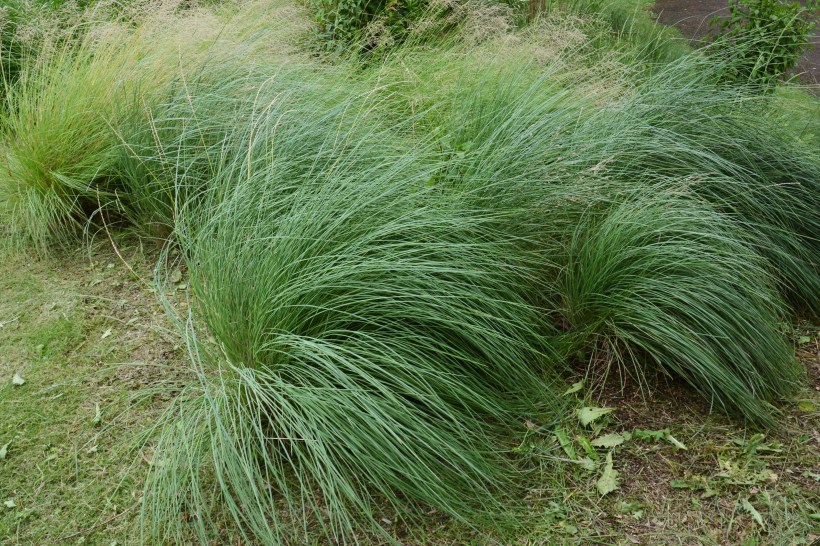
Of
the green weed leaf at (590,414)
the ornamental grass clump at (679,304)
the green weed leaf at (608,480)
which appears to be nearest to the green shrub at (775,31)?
the ornamental grass clump at (679,304)

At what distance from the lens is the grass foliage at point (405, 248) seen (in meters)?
2.54

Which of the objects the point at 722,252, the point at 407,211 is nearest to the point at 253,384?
the point at 407,211

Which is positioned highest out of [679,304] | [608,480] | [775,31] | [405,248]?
[775,31]

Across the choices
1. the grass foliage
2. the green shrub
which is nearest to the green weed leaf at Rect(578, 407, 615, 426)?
the grass foliage

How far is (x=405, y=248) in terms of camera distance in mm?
2975

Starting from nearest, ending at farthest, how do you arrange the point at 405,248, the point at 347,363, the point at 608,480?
the point at 347,363 → the point at 608,480 → the point at 405,248

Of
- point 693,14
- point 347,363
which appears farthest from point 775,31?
point 693,14

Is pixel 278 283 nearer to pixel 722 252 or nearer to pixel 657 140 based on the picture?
pixel 722 252

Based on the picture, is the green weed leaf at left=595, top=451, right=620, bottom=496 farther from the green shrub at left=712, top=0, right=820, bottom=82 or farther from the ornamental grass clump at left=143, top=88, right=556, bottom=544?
the green shrub at left=712, top=0, right=820, bottom=82

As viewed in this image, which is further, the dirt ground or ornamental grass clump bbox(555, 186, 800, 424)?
Result: the dirt ground

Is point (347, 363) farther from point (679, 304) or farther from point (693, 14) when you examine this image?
point (693, 14)

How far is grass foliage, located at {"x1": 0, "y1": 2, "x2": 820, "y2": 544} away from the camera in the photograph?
2535 millimetres

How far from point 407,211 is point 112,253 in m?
1.94

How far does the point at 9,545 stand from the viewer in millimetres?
2496
